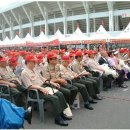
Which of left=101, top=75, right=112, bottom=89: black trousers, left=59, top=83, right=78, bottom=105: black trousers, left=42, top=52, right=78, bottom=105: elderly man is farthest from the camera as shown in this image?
left=101, top=75, right=112, bottom=89: black trousers

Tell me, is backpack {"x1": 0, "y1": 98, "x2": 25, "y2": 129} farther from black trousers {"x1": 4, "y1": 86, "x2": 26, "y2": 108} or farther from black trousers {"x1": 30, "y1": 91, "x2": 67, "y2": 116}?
black trousers {"x1": 4, "y1": 86, "x2": 26, "y2": 108}

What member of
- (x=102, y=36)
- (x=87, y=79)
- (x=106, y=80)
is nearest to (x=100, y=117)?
(x=87, y=79)

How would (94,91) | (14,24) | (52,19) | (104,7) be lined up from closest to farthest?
(94,91)
(104,7)
(52,19)
(14,24)

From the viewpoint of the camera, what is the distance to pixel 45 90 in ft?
16.6

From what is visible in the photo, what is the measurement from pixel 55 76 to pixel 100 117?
1261mm

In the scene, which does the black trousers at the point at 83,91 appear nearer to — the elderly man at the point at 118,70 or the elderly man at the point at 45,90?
the elderly man at the point at 45,90

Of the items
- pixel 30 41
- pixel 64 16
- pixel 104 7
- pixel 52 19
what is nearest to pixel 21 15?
pixel 52 19

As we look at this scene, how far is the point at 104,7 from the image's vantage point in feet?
112

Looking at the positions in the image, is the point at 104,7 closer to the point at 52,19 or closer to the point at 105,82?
the point at 52,19

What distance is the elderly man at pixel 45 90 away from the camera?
4.91 meters

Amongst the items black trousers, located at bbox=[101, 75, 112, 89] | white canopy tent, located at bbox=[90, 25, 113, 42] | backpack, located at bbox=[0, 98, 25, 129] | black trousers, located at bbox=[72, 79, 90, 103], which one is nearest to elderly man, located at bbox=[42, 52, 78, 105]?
black trousers, located at bbox=[72, 79, 90, 103]

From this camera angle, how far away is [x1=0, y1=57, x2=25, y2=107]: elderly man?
207 inches

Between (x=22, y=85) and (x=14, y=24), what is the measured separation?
50122 millimetres

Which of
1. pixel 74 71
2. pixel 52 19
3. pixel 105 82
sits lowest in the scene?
pixel 105 82
